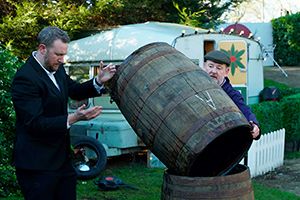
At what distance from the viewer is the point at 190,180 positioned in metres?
2.99

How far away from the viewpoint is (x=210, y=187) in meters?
2.95

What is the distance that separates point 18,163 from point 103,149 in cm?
453

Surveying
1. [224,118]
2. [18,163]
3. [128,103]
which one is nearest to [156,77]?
[128,103]

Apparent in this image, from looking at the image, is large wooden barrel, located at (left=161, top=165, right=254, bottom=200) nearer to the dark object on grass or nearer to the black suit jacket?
the black suit jacket

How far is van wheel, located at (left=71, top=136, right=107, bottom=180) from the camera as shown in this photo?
702cm

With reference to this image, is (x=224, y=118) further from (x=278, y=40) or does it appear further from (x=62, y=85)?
(x=278, y=40)

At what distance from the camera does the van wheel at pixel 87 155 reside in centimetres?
702

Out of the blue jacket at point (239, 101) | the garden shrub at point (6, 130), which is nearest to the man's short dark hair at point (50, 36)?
the blue jacket at point (239, 101)

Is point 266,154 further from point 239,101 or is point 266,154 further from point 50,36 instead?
point 50,36

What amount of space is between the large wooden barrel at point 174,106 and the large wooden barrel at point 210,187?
0.09m

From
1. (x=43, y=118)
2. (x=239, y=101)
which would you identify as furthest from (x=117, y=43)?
(x=43, y=118)

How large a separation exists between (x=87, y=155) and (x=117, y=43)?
8.45 ft

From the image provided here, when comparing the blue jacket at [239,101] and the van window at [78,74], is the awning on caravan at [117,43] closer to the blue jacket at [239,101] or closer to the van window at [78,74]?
the van window at [78,74]

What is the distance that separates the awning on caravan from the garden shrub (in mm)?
2965
